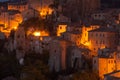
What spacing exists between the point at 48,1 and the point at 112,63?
17.0 metres

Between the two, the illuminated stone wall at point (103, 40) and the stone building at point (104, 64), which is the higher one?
the illuminated stone wall at point (103, 40)

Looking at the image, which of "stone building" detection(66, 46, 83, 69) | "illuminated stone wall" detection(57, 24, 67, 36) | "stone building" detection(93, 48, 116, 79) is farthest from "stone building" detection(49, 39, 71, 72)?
"illuminated stone wall" detection(57, 24, 67, 36)

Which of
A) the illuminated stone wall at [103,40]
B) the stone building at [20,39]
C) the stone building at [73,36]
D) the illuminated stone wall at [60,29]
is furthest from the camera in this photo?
the illuminated stone wall at [60,29]

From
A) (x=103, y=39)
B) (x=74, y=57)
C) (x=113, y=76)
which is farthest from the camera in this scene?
(x=103, y=39)

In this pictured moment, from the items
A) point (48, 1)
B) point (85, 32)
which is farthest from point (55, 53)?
point (48, 1)

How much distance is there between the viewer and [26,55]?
5366 cm

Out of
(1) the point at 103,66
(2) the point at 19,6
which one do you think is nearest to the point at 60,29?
(2) the point at 19,6

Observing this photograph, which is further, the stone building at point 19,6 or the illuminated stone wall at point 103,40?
the stone building at point 19,6

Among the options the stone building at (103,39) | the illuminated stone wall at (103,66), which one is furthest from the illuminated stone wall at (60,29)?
the illuminated stone wall at (103,66)

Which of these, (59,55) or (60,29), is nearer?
(59,55)

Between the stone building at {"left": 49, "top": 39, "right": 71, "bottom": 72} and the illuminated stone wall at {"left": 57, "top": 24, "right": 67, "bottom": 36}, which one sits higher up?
the illuminated stone wall at {"left": 57, "top": 24, "right": 67, "bottom": 36}

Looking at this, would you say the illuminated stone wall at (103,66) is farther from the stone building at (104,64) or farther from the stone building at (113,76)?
the stone building at (113,76)

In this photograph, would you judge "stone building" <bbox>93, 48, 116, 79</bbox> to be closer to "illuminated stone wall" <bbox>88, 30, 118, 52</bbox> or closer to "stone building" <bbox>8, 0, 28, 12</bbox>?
"illuminated stone wall" <bbox>88, 30, 118, 52</bbox>

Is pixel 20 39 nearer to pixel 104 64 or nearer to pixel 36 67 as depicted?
pixel 36 67
